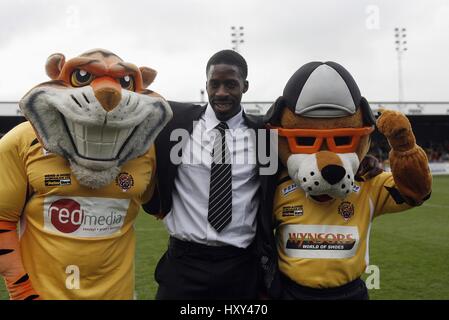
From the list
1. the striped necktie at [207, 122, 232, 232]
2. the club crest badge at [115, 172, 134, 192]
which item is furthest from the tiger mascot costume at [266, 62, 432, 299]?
the club crest badge at [115, 172, 134, 192]

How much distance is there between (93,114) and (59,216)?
537 millimetres

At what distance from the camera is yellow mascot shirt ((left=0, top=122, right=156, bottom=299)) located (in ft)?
7.04

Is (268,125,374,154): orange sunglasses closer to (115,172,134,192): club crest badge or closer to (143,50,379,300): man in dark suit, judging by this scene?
(143,50,379,300): man in dark suit

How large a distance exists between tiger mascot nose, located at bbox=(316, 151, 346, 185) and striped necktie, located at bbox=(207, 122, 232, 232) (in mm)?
488

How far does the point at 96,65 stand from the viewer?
213 cm

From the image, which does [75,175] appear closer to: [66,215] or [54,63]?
[66,215]

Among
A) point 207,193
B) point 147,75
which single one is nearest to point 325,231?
point 207,193

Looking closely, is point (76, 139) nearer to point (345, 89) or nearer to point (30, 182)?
point (30, 182)

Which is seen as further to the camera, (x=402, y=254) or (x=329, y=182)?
(x=402, y=254)

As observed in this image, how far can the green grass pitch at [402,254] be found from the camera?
449 cm

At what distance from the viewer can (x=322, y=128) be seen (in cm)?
239

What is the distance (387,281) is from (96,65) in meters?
3.86

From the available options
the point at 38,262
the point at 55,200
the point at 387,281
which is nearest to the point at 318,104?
the point at 55,200

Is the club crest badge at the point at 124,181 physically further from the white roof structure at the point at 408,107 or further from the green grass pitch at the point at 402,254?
the white roof structure at the point at 408,107
